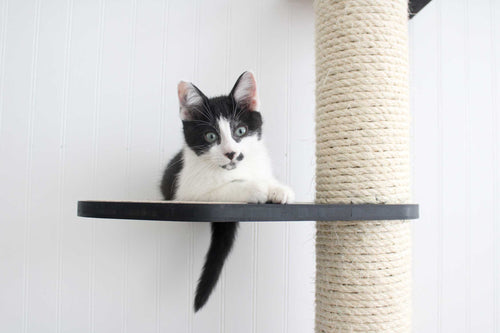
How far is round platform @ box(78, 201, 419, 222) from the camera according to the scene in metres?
0.57

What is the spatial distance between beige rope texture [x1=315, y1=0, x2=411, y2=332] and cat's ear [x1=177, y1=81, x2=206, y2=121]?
1.03 feet

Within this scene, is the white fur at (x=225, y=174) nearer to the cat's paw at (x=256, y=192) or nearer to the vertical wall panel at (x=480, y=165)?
the cat's paw at (x=256, y=192)

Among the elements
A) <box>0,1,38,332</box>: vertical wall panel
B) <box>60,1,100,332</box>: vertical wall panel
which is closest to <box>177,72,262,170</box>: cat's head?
<box>60,1,100,332</box>: vertical wall panel

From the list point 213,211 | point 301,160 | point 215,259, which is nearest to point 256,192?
point 213,211

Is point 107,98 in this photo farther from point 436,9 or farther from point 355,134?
point 436,9

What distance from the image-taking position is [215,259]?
0.98 meters

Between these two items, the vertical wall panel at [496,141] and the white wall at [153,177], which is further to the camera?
the vertical wall panel at [496,141]

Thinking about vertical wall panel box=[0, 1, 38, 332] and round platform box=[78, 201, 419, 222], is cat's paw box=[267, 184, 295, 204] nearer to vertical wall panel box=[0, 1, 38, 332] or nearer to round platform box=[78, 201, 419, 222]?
round platform box=[78, 201, 419, 222]

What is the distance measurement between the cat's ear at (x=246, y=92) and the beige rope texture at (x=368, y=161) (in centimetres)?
19

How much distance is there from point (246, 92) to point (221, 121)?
10cm

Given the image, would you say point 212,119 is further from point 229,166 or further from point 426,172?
point 426,172

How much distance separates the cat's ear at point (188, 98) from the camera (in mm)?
854

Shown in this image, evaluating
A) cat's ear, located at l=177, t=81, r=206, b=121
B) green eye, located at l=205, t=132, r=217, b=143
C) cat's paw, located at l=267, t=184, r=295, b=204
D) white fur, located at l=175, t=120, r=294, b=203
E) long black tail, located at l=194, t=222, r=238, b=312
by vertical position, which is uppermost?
cat's ear, located at l=177, t=81, r=206, b=121

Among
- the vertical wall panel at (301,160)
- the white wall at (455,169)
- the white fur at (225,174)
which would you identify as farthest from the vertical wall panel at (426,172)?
the white fur at (225,174)
